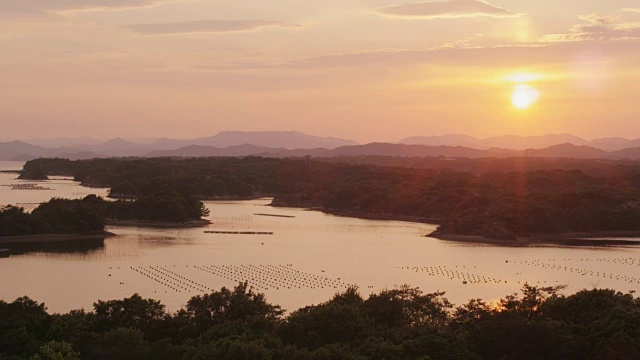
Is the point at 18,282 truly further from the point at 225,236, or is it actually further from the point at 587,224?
the point at 587,224

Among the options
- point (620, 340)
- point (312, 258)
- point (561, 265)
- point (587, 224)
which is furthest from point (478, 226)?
point (620, 340)

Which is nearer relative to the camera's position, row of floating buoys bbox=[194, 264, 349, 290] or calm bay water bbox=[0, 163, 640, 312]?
calm bay water bbox=[0, 163, 640, 312]

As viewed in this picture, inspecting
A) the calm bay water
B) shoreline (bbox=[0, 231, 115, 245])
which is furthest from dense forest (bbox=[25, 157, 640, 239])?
shoreline (bbox=[0, 231, 115, 245])

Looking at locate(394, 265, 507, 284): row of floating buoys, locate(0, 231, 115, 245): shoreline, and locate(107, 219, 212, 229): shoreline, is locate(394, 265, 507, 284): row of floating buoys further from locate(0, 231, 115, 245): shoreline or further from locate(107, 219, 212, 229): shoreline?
locate(107, 219, 212, 229): shoreline

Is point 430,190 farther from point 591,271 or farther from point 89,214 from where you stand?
point 591,271

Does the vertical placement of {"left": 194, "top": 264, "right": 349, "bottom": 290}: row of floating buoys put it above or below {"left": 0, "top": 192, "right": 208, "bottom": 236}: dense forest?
below

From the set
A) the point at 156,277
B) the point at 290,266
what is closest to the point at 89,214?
the point at 156,277

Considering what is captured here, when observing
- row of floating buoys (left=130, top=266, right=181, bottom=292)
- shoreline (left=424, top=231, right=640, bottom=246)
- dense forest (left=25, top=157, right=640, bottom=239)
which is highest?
dense forest (left=25, top=157, right=640, bottom=239)
